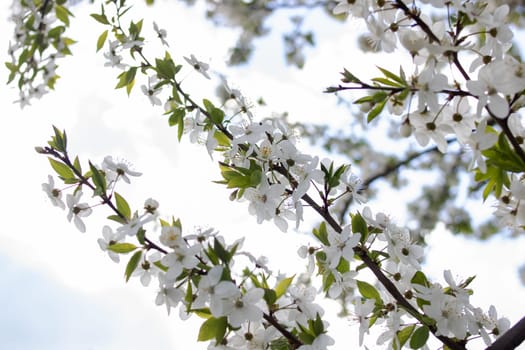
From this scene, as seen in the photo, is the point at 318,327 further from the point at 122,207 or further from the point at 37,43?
the point at 37,43

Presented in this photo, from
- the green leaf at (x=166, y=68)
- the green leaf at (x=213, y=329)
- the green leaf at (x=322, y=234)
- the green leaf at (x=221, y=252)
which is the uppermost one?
the green leaf at (x=166, y=68)

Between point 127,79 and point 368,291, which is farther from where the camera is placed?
point 127,79

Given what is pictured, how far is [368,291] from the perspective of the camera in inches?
47.4

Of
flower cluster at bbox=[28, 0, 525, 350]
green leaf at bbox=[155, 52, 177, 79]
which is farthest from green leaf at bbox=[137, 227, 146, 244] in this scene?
green leaf at bbox=[155, 52, 177, 79]

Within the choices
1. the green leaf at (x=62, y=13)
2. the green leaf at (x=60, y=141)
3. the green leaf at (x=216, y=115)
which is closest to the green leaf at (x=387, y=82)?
the green leaf at (x=216, y=115)

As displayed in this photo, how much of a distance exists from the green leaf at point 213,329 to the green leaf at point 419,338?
0.41 meters

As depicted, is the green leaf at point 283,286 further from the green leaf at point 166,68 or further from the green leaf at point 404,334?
the green leaf at point 166,68

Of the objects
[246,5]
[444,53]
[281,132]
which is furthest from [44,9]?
[246,5]

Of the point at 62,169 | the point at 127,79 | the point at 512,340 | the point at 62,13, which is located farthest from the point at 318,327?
the point at 62,13

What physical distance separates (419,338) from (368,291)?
0.17 meters

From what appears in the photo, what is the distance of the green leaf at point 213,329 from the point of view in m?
0.95

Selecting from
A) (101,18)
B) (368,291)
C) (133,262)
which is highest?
(101,18)

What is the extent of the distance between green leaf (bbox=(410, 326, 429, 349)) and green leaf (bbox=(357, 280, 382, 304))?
142 millimetres

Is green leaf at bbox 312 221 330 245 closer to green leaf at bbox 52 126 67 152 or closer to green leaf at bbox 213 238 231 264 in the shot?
green leaf at bbox 213 238 231 264
